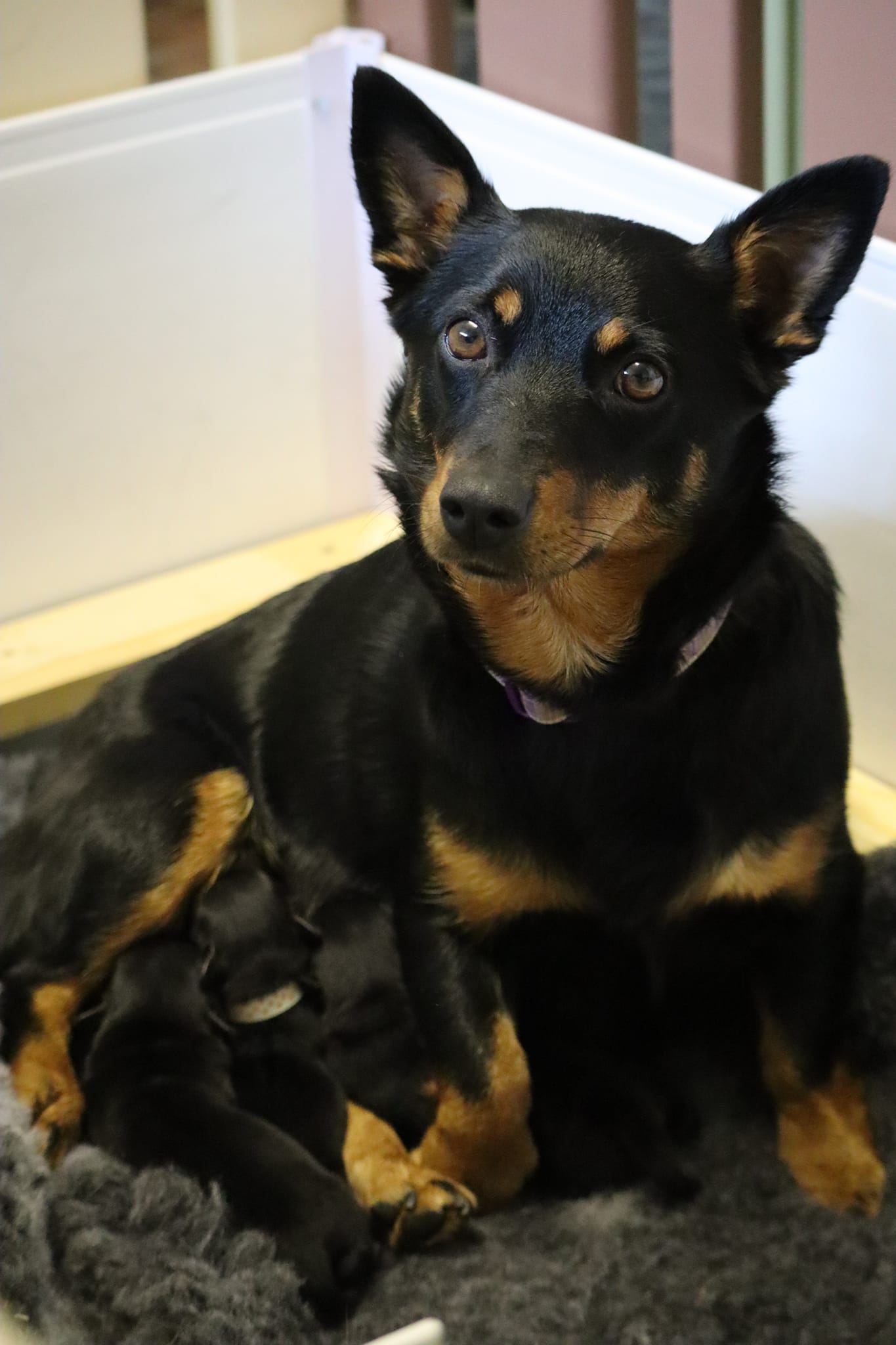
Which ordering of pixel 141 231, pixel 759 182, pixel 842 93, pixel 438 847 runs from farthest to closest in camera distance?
pixel 141 231 → pixel 759 182 → pixel 842 93 → pixel 438 847

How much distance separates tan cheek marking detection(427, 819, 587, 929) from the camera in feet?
6.15

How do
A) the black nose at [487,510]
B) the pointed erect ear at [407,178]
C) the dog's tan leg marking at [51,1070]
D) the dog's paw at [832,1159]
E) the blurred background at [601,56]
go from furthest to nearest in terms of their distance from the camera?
1. the blurred background at [601,56]
2. the dog's tan leg marking at [51,1070]
3. the dog's paw at [832,1159]
4. the pointed erect ear at [407,178]
5. the black nose at [487,510]

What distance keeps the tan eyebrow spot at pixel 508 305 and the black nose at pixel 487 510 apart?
236 millimetres

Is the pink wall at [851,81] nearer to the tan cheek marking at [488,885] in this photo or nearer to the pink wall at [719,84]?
the pink wall at [719,84]

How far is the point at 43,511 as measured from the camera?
3098 millimetres

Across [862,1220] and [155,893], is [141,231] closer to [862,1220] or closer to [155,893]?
[155,893]

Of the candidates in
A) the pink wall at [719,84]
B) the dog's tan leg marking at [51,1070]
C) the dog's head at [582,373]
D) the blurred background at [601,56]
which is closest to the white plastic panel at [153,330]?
the blurred background at [601,56]

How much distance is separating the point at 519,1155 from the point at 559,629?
0.73m

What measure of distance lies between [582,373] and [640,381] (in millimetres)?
65

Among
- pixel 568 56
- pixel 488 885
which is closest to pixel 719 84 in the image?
pixel 568 56

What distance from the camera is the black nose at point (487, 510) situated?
151 cm

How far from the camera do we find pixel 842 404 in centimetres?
231

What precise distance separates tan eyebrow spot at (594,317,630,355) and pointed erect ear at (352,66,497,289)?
0.32m

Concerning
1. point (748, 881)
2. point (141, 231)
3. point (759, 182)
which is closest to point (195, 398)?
point (141, 231)
